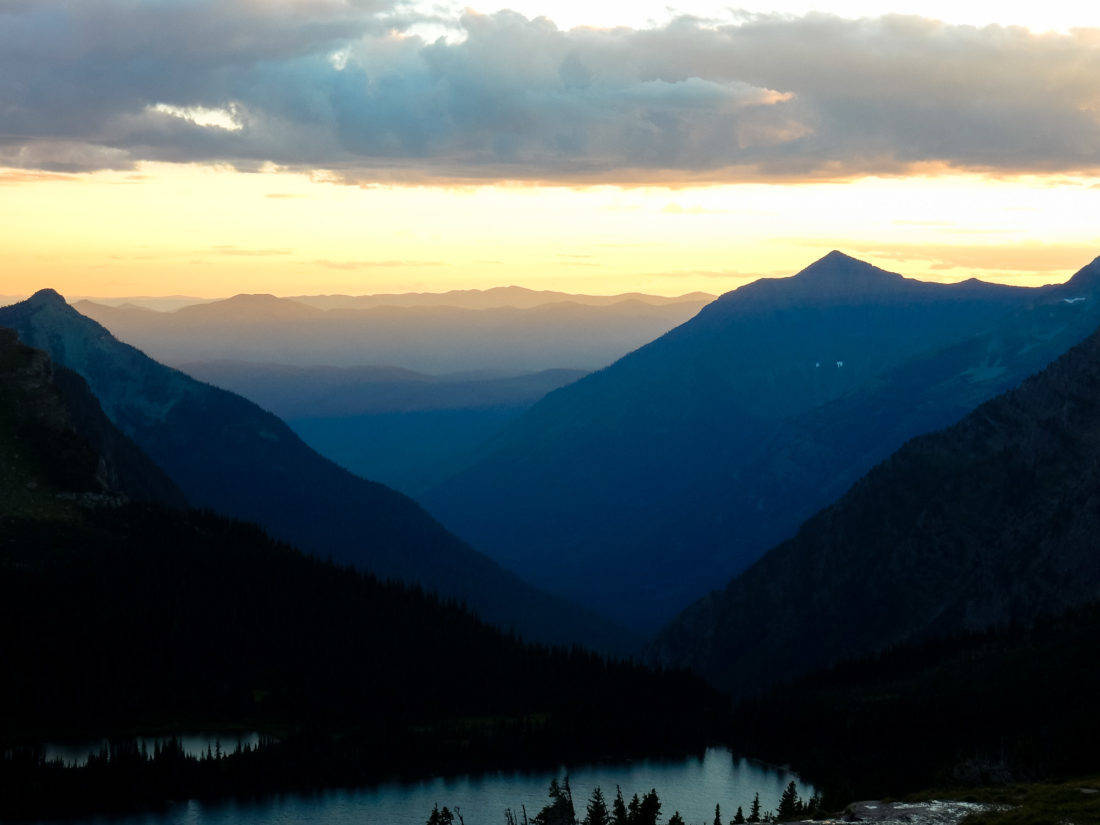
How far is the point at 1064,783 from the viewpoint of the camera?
162m

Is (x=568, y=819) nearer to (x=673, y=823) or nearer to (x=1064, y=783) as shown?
(x=673, y=823)

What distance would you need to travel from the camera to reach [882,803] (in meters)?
156

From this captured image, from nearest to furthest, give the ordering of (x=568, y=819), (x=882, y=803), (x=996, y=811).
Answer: (x=996, y=811)
(x=882, y=803)
(x=568, y=819)

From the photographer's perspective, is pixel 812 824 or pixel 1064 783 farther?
pixel 1064 783

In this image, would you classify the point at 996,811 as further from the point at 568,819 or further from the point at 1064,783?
the point at 568,819

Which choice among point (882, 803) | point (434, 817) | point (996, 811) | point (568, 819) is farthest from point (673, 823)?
point (996, 811)

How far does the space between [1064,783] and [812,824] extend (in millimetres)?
32303

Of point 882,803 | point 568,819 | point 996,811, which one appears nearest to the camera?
point 996,811

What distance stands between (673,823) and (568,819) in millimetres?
13700

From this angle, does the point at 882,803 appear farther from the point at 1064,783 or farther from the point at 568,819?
the point at 568,819

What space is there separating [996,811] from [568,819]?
58.2 metres

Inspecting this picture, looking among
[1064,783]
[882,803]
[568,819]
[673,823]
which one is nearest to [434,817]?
[568,819]

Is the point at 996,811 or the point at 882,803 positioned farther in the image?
the point at 882,803

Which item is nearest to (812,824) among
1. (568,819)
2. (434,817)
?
(568,819)
